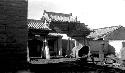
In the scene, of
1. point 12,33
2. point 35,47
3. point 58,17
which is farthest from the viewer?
point 58,17

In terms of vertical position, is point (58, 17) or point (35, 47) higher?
point (58, 17)

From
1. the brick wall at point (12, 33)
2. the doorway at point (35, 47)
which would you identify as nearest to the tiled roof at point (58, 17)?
the doorway at point (35, 47)

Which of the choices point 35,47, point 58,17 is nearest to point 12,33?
point 35,47

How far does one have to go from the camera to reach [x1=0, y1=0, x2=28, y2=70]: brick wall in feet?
25.3

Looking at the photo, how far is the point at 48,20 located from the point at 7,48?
910 inches

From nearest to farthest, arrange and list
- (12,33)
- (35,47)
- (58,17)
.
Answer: (12,33) < (35,47) < (58,17)

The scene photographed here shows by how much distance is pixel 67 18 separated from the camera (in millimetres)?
32906

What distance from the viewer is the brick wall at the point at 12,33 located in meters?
7.72

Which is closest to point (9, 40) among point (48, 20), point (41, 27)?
point (41, 27)

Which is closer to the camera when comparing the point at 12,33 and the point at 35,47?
the point at 12,33

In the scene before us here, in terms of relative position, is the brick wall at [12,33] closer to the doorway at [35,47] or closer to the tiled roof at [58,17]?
the doorway at [35,47]

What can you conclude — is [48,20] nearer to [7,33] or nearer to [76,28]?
[76,28]

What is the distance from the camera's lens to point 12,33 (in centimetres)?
785

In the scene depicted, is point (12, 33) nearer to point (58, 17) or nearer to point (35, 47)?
point (35, 47)
